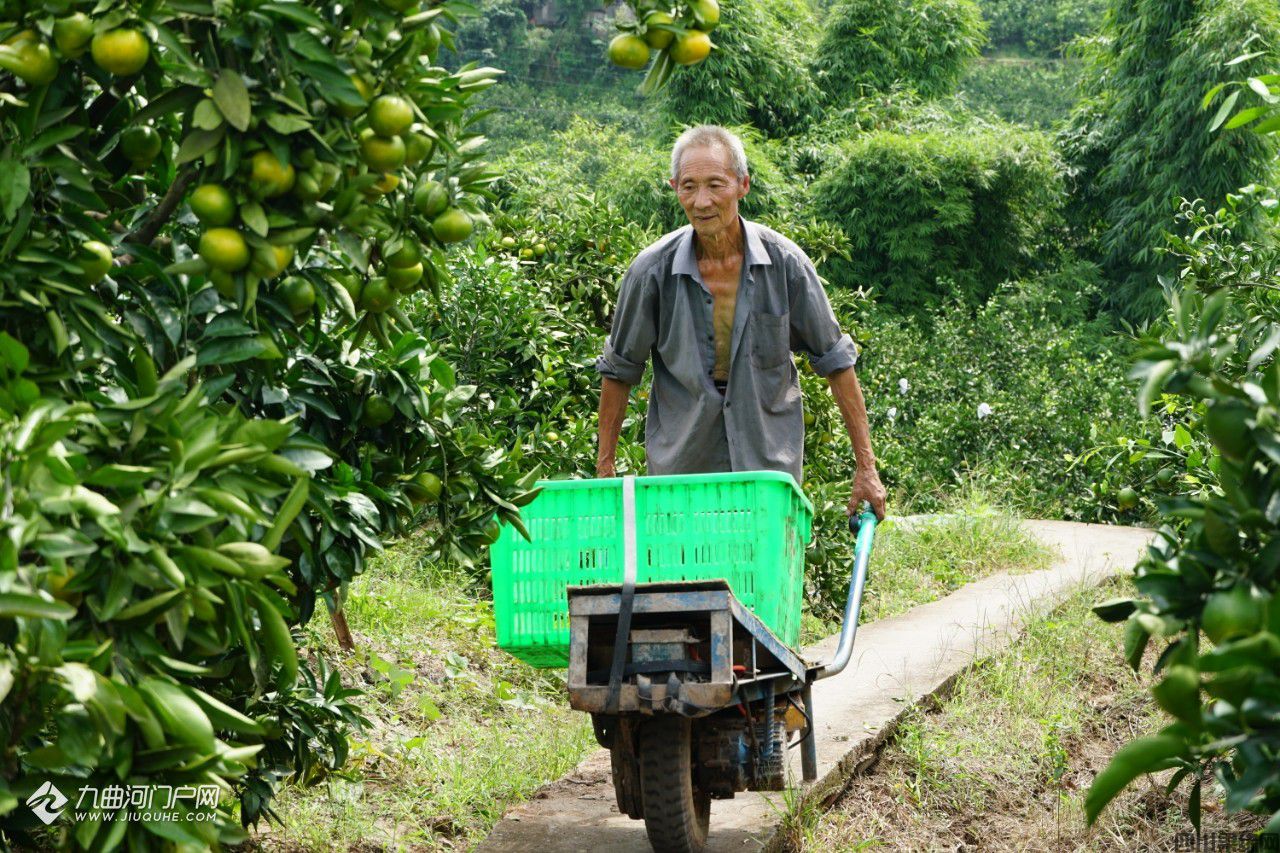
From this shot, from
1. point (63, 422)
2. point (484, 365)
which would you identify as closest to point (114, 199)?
point (63, 422)

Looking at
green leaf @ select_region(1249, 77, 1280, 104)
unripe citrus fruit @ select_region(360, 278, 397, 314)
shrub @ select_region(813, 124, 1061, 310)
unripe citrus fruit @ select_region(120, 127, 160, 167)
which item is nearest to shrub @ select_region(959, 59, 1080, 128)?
shrub @ select_region(813, 124, 1061, 310)

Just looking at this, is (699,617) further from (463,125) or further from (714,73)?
(714,73)

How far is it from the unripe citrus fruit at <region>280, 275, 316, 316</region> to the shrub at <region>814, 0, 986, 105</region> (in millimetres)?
17918

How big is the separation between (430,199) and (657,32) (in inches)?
18.6

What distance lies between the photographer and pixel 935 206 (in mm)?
16281

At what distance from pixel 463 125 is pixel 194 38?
0.52 m

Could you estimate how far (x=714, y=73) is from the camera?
1770cm

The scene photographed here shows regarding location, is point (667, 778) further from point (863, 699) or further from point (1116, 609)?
point (863, 699)

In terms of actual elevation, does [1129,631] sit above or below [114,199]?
below

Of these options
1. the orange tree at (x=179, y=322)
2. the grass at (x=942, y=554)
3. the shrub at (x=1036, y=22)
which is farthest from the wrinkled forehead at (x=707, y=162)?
the shrub at (x=1036, y=22)

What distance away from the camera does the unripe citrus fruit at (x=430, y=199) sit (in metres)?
2.31

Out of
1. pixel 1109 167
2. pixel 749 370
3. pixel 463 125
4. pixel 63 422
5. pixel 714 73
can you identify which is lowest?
pixel 63 422

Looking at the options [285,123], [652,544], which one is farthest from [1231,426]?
[652,544]

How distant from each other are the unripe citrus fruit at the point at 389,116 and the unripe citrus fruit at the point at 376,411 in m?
0.74
